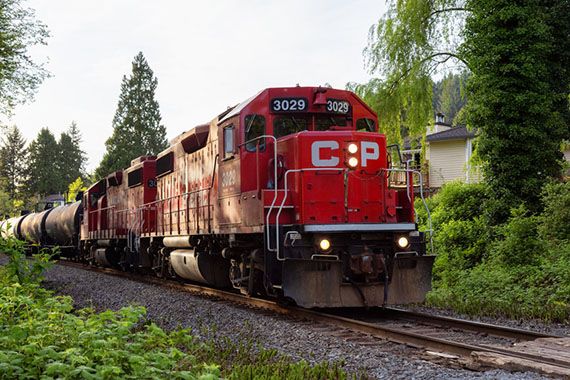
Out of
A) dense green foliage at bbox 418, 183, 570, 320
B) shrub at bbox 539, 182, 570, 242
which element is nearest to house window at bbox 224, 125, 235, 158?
dense green foliage at bbox 418, 183, 570, 320

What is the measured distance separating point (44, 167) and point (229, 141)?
99.7 meters

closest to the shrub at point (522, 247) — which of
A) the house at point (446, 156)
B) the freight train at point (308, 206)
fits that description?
the freight train at point (308, 206)

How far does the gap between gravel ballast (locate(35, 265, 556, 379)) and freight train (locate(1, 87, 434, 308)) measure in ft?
2.00

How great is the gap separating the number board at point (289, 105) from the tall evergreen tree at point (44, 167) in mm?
98238

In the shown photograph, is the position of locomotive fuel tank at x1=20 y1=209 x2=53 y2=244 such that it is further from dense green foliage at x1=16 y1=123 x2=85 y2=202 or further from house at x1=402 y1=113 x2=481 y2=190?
dense green foliage at x1=16 y1=123 x2=85 y2=202

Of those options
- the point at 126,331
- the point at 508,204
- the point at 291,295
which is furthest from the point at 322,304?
the point at 508,204

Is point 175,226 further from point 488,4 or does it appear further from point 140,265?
point 488,4

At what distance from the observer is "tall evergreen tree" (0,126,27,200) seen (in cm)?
10794

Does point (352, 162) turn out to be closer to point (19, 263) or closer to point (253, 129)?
point (253, 129)

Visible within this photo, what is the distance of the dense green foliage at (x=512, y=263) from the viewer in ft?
35.2

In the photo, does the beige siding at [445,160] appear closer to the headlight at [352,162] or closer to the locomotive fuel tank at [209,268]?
the locomotive fuel tank at [209,268]

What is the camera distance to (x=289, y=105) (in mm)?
10461

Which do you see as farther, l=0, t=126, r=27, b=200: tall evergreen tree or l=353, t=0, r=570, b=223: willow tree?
l=0, t=126, r=27, b=200: tall evergreen tree

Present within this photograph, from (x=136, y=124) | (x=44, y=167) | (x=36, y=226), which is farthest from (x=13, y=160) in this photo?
(x=36, y=226)
